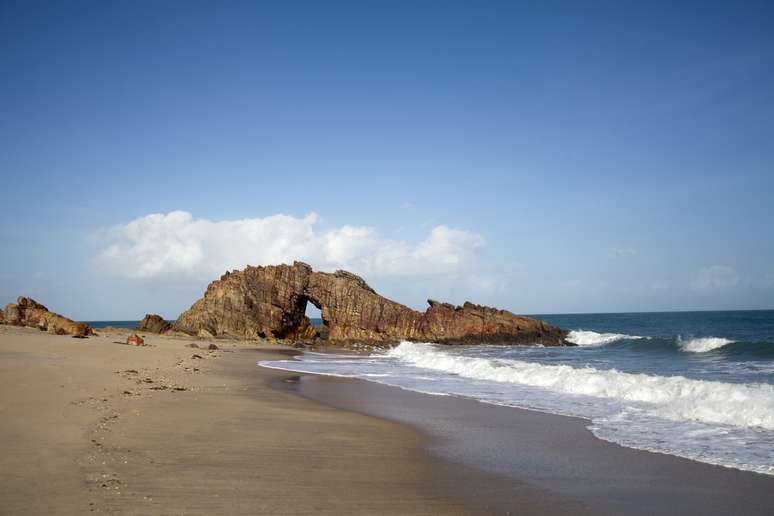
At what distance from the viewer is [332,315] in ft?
171

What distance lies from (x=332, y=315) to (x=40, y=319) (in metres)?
24.6

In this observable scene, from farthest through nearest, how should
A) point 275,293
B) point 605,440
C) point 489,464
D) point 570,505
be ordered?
point 275,293 → point 605,440 → point 489,464 → point 570,505

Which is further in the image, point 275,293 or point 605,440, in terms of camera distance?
point 275,293

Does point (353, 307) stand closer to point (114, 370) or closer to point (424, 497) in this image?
point (114, 370)

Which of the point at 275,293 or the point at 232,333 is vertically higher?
the point at 275,293

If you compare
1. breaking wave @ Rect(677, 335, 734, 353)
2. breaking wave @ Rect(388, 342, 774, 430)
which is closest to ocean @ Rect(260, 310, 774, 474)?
breaking wave @ Rect(388, 342, 774, 430)

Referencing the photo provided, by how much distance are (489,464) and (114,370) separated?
13686mm

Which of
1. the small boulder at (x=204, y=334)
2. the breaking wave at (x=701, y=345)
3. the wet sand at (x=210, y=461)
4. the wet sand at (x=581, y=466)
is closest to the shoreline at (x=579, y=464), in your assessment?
the wet sand at (x=581, y=466)

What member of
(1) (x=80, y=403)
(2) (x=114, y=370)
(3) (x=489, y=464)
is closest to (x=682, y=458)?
(3) (x=489, y=464)

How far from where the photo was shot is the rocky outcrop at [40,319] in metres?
32.3

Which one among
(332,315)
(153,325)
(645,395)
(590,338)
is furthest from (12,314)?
(590,338)

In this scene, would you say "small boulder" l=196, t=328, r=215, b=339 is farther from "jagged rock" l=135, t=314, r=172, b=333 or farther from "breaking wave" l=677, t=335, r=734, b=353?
"breaking wave" l=677, t=335, r=734, b=353

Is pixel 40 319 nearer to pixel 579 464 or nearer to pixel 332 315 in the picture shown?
pixel 332 315

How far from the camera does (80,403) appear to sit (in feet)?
33.9
